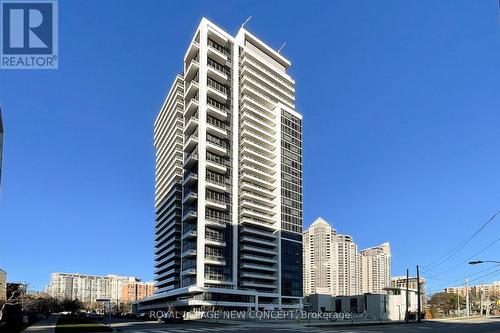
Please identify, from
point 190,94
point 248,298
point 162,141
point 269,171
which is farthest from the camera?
point 162,141

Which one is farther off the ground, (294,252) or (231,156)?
(231,156)

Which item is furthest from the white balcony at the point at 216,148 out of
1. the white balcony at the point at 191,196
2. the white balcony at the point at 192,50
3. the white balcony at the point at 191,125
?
the white balcony at the point at 192,50

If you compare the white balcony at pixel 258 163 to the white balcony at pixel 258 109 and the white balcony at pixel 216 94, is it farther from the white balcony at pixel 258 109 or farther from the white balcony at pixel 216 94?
the white balcony at pixel 216 94

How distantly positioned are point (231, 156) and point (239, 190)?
926 centimetres

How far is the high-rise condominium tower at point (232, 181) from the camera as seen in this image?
117938 millimetres

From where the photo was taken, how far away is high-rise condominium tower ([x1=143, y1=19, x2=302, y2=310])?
387 feet

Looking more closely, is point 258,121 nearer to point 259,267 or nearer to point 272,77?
point 272,77

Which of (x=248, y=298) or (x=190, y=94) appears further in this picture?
(x=190, y=94)

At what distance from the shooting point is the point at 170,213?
5989 inches

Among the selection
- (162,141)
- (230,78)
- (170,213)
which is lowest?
(170,213)

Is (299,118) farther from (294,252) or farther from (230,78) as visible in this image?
(294,252)

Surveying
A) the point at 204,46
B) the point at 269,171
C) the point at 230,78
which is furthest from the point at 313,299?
the point at 204,46

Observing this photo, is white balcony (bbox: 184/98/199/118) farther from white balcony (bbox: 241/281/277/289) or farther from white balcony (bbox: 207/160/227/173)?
white balcony (bbox: 241/281/277/289)

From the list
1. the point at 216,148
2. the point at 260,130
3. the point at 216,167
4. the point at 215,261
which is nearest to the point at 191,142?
the point at 216,148
